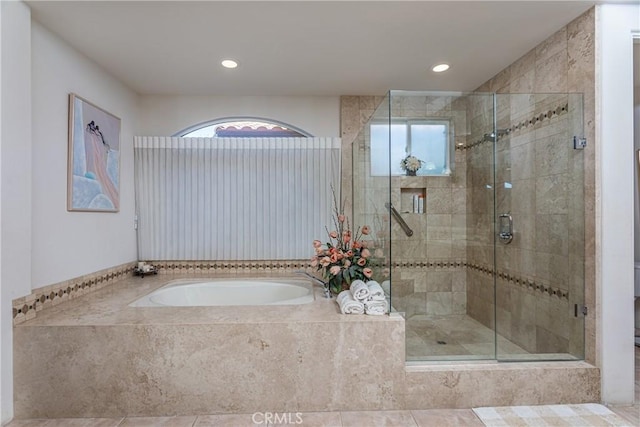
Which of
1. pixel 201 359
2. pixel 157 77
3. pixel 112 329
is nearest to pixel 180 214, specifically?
pixel 157 77

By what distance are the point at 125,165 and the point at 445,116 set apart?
2876mm

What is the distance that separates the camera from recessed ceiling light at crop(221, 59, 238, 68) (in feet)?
8.15

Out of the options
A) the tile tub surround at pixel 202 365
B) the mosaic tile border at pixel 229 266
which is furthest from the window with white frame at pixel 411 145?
the mosaic tile border at pixel 229 266

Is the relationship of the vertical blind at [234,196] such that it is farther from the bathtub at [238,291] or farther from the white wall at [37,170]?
the white wall at [37,170]

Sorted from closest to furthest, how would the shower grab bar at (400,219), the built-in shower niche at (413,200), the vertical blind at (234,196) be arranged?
the shower grab bar at (400,219) → the built-in shower niche at (413,200) → the vertical blind at (234,196)

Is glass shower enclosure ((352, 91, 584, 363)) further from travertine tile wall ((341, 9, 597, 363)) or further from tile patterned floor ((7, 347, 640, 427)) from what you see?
tile patterned floor ((7, 347, 640, 427))

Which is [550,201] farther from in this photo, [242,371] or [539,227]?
[242,371]

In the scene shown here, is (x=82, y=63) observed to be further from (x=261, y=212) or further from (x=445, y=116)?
(x=445, y=116)

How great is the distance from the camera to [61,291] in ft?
7.20

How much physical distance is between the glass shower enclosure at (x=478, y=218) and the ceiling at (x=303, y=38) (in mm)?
360

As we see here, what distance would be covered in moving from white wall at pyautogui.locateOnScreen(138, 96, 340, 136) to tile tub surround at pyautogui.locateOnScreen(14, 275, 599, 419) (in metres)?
2.00

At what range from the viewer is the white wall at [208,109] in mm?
3279

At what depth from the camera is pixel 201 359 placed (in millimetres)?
1863

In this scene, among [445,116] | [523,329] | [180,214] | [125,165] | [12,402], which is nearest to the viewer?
[12,402]
